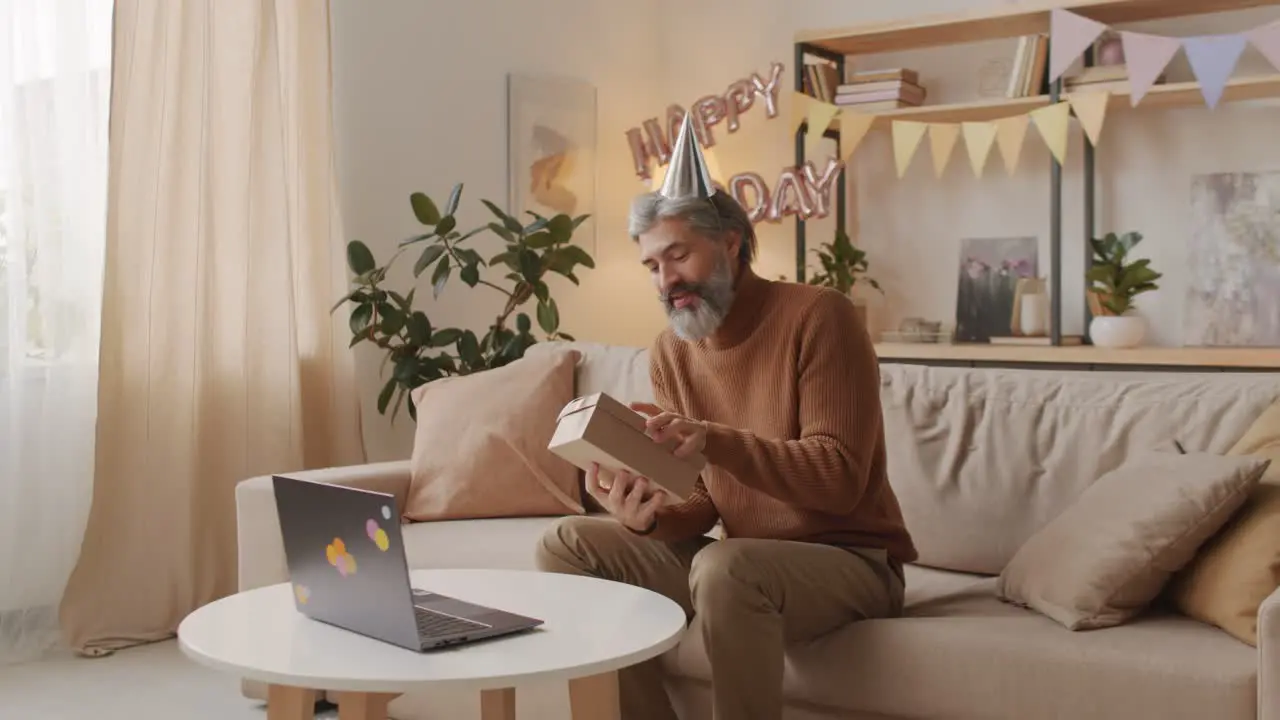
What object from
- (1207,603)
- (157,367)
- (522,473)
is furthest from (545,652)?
(157,367)

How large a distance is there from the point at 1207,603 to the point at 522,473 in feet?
5.11

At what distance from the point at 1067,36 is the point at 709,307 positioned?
2.62 metres

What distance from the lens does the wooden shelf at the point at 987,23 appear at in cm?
441

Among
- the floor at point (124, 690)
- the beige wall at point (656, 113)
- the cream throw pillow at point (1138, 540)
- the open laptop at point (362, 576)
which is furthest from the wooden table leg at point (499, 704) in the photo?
the beige wall at point (656, 113)

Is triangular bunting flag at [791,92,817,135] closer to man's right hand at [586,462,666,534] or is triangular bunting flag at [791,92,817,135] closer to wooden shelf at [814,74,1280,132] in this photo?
wooden shelf at [814,74,1280,132]

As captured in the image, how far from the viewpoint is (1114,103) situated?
454cm

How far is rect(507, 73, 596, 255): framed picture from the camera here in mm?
4871

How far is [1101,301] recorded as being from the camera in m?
4.41

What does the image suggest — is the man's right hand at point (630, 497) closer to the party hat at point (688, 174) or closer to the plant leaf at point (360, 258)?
the party hat at point (688, 174)

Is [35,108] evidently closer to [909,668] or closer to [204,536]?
[204,536]

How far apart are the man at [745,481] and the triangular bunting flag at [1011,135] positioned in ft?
7.95

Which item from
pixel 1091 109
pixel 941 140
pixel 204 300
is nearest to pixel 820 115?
Result: pixel 941 140

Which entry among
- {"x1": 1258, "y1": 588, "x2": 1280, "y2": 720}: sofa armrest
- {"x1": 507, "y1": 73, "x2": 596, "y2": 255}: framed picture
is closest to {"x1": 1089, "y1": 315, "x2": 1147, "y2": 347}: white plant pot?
{"x1": 507, "y1": 73, "x2": 596, "y2": 255}: framed picture

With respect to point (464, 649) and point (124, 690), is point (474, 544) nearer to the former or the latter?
point (124, 690)
